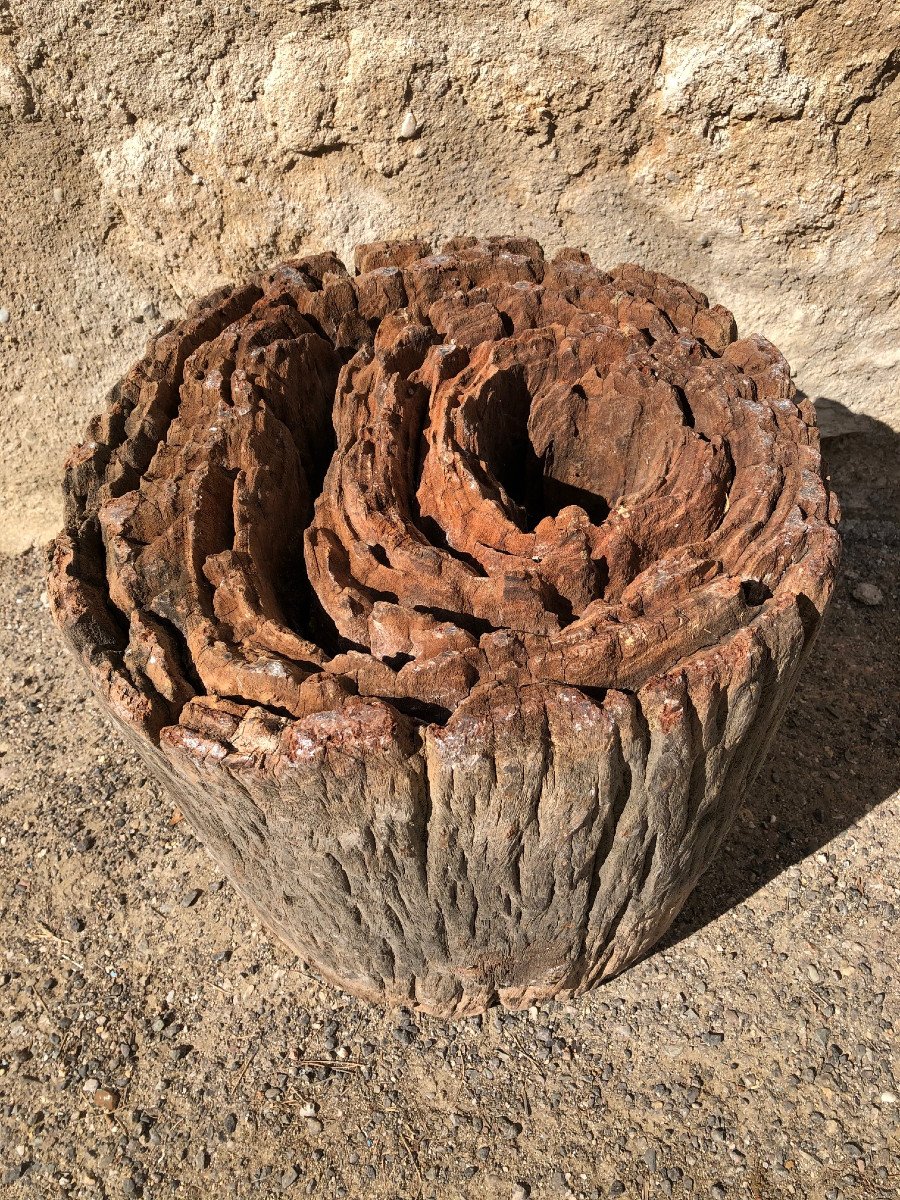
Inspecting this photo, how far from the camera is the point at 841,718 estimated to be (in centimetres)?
291

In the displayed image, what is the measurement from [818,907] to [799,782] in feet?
1.30

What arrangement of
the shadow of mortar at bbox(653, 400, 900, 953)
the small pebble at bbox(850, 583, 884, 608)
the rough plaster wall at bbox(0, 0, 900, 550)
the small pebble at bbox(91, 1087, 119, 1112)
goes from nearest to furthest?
1. the small pebble at bbox(91, 1087, 119, 1112)
2. the shadow of mortar at bbox(653, 400, 900, 953)
3. the rough plaster wall at bbox(0, 0, 900, 550)
4. the small pebble at bbox(850, 583, 884, 608)

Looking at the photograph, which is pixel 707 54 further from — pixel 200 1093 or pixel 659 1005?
pixel 200 1093

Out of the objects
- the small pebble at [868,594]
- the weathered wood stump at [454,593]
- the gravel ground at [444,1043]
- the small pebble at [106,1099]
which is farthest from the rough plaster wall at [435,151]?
the small pebble at [106,1099]

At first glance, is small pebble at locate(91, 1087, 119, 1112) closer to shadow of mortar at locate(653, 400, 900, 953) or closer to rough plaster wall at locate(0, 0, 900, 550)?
shadow of mortar at locate(653, 400, 900, 953)

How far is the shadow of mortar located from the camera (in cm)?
253

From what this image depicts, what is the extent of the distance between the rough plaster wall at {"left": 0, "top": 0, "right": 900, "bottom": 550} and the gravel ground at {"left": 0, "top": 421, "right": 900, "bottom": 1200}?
1.60 metres

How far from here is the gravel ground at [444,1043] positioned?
1983 millimetres

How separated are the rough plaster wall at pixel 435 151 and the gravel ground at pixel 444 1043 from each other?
160cm

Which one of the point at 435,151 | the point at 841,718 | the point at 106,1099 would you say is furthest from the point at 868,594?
the point at 106,1099

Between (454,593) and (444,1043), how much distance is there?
1.14m

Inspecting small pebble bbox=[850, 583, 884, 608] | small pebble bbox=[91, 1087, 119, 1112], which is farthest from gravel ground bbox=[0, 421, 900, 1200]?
small pebble bbox=[850, 583, 884, 608]

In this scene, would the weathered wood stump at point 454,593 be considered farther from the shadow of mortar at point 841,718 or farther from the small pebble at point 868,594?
the small pebble at point 868,594

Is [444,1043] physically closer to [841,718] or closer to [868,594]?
[841,718]
